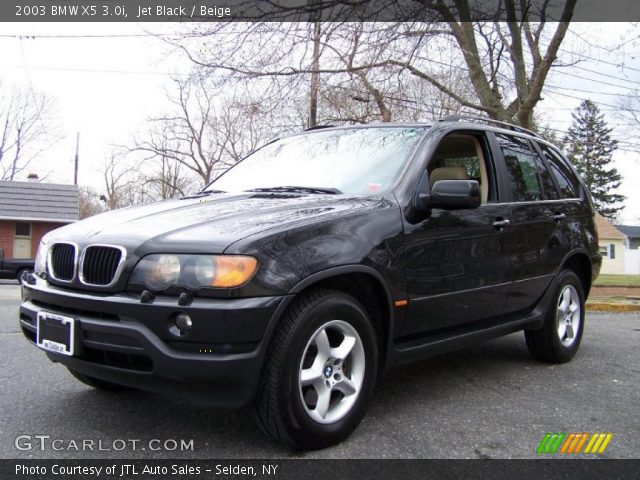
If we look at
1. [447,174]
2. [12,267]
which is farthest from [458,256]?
[12,267]

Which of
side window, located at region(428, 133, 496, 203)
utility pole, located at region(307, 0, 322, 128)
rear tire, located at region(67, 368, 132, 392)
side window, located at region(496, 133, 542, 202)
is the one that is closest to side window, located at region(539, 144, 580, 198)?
side window, located at region(496, 133, 542, 202)

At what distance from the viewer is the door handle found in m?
3.87

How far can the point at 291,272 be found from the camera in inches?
101

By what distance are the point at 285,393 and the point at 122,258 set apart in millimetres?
962

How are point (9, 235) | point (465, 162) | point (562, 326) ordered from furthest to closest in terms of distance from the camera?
point (9, 235) < point (562, 326) < point (465, 162)

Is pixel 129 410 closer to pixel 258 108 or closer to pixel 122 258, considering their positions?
pixel 122 258

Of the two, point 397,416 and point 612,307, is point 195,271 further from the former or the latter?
point 612,307

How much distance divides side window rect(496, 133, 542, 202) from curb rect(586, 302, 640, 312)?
5.10 meters

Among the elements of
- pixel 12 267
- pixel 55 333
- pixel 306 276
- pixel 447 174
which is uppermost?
pixel 447 174

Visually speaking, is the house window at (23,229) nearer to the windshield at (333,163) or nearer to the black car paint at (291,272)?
the windshield at (333,163)

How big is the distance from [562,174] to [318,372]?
3458 mm

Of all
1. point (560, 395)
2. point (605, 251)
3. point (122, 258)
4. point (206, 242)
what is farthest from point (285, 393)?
point (605, 251)

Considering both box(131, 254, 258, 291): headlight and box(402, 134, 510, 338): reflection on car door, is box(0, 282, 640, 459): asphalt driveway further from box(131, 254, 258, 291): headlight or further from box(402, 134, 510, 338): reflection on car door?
box(131, 254, 258, 291): headlight

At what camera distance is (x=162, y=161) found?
42.3 meters
